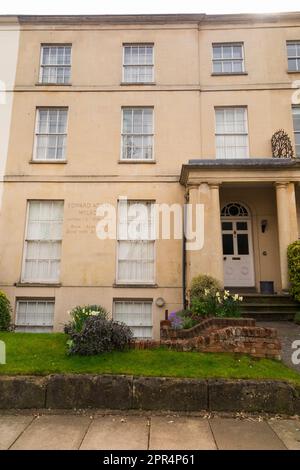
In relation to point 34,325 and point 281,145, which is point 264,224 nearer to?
point 281,145

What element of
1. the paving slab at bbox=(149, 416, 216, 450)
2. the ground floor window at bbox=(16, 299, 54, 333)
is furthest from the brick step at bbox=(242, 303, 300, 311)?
the ground floor window at bbox=(16, 299, 54, 333)

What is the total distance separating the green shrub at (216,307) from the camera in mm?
7984

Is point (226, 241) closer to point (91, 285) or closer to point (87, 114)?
point (91, 285)

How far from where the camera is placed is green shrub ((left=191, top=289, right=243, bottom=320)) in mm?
7984

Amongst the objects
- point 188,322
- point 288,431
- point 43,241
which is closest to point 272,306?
point 188,322

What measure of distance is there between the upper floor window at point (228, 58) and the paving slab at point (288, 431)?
12.7 meters

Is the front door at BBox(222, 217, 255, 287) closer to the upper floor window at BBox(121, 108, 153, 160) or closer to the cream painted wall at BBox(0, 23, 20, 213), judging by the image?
the upper floor window at BBox(121, 108, 153, 160)

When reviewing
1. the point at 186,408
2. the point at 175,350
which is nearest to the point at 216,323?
the point at 175,350

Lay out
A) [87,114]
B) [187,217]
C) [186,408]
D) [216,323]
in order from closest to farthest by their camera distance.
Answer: [186,408] → [216,323] → [187,217] → [87,114]

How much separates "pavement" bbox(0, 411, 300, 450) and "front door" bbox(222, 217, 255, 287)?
7.48 meters

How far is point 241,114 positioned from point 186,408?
36.8ft

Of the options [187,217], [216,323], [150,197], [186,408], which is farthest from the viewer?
[150,197]

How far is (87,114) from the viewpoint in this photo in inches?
500

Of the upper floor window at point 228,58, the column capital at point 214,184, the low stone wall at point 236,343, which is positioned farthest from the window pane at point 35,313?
the upper floor window at point 228,58
